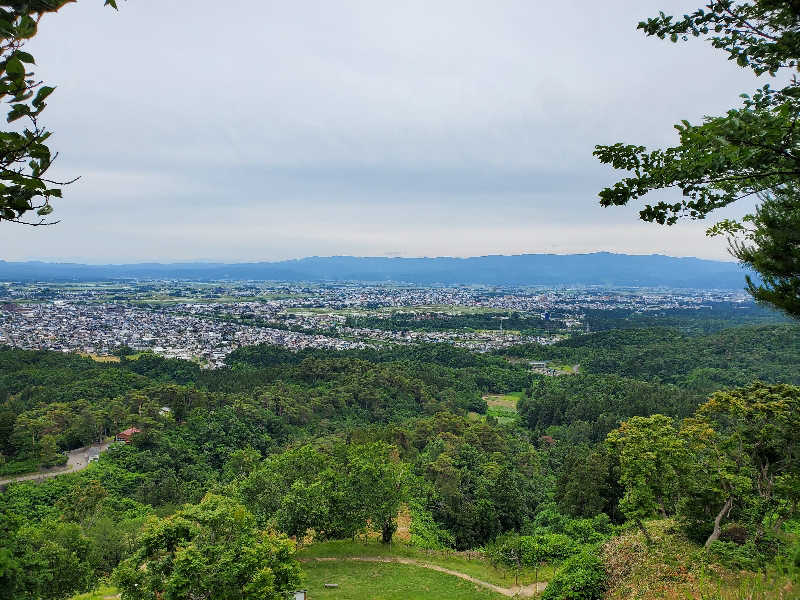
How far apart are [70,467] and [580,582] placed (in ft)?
93.2

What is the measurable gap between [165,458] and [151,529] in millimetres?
19040

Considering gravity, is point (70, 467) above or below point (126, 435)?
below

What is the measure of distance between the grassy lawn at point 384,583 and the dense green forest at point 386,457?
163 cm

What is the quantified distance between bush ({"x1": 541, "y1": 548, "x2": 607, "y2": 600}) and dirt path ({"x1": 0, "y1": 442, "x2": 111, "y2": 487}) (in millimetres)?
26504

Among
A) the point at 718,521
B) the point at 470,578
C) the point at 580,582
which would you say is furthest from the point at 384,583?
the point at 718,521

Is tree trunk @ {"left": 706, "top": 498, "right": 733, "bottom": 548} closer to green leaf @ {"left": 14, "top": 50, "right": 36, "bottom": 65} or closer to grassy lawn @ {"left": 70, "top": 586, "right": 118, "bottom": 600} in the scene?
green leaf @ {"left": 14, "top": 50, "right": 36, "bottom": 65}

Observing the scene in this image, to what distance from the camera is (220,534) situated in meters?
9.24

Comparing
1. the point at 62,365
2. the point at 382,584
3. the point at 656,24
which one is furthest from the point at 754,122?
the point at 62,365

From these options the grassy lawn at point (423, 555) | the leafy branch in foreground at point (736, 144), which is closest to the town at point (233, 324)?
the grassy lawn at point (423, 555)

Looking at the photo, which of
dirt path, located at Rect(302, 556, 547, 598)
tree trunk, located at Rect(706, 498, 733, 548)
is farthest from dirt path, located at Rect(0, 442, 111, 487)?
tree trunk, located at Rect(706, 498, 733, 548)

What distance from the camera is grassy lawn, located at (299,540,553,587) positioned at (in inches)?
556

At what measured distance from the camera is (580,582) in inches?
383

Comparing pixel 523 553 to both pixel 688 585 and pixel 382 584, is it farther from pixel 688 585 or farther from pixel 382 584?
pixel 688 585

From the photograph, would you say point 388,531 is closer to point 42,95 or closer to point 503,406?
point 42,95
